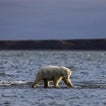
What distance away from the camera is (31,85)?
4219cm

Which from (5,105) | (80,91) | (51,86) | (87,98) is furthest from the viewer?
(51,86)

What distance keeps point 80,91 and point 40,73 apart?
2.71m

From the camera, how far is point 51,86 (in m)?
41.3

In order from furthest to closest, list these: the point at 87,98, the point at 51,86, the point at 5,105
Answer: the point at 51,86, the point at 87,98, the point at 5,105

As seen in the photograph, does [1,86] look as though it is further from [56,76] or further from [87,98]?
[87,98]

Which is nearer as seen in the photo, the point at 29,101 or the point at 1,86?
the point at 29,101

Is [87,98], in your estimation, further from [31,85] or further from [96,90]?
[31,85]

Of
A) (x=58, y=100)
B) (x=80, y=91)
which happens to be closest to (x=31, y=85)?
(x=80, y=91)

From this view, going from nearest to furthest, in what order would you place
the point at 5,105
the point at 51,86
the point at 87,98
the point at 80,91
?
1. the point at 5,105
2. the point at 87,98
3. the point at 80,91
4. the point at 51,86

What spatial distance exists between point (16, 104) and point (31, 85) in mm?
8370

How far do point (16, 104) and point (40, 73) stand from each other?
6477 millimetres

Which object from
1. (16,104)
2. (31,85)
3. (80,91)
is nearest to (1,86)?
(31,85)

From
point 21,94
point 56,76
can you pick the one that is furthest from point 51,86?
point 21,94

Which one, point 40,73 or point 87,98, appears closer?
point 87,98
